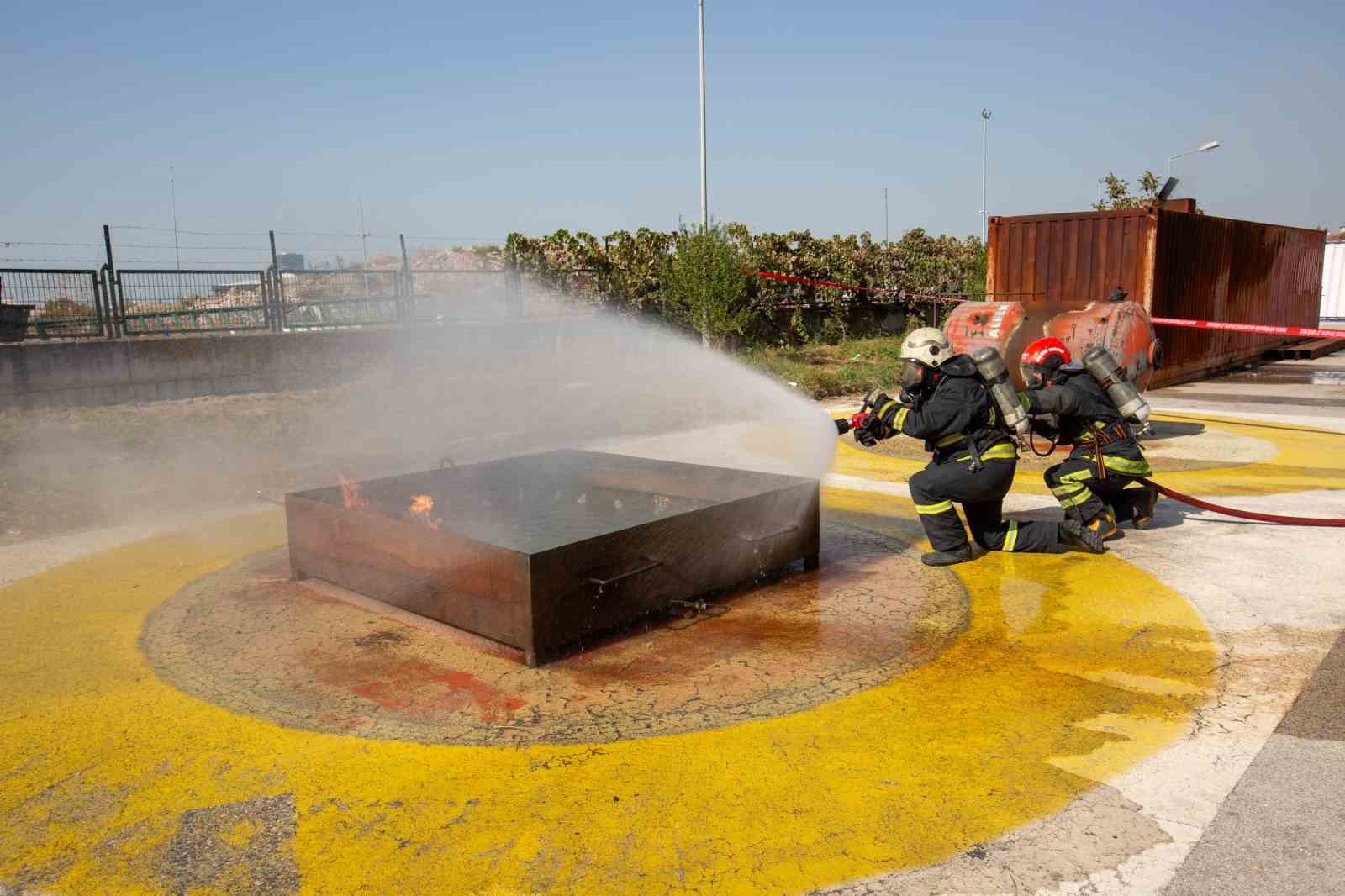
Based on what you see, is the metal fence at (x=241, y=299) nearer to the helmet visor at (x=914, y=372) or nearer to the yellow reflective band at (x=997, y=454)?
the helmet visor at (x=914, y=372)

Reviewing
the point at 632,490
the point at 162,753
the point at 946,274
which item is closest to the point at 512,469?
the point at 632,490

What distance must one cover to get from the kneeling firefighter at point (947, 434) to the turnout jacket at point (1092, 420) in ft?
1.94

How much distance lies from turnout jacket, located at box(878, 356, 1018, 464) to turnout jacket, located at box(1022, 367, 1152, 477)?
24.4 inches

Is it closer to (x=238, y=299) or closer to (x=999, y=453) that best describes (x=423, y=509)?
(x=999, y=453)

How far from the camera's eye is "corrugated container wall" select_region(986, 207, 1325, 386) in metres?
14.5

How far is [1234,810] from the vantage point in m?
3.31

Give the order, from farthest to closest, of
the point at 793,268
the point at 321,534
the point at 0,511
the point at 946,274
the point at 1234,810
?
the point at 946,274, the point at 793,268, the point at 0,511, the point at 321,534, the point at 1234,810

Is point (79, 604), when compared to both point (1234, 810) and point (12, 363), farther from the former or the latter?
point (12, 363)

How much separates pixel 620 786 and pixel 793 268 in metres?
20.8

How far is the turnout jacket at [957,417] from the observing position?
630 centimetres

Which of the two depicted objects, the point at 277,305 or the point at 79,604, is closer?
A: the point at 79,604

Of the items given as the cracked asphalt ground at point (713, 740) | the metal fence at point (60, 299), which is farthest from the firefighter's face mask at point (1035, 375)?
the metal fence at point (60, 299)

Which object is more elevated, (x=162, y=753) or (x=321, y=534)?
(x=321, y=534)

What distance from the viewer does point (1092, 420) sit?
23.1 feet
